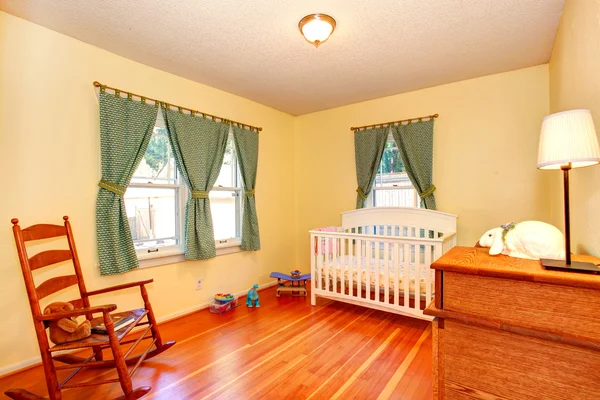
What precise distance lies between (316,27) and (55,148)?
2039 mm

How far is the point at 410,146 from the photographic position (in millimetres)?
3250

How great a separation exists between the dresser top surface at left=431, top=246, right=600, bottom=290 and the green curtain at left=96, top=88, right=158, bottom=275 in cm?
232

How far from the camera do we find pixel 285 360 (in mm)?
2002

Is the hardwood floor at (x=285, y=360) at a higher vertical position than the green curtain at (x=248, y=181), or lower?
lower

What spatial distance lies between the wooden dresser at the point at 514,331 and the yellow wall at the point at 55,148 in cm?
243

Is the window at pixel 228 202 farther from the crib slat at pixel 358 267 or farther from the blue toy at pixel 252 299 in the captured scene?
the crib slat at pixel 358 267

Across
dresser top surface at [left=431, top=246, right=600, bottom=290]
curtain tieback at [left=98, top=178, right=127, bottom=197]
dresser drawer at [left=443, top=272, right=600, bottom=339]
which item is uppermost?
curtain tieback at [left=98, top=178, right=127, bottom=197]

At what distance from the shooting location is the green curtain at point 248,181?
Answer: 3.42 m

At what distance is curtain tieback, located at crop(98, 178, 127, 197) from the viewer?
232 cm

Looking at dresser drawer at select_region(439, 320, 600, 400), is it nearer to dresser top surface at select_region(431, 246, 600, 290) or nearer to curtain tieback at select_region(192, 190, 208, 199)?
dresser top surface at select_region(431, 246, 600, 290)

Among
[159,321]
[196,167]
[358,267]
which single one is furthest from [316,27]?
[159,321]

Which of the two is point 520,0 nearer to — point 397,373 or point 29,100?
point 397,373

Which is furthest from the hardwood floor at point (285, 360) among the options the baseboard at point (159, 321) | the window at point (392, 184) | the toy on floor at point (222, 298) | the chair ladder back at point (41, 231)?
the window at point (392, 184)

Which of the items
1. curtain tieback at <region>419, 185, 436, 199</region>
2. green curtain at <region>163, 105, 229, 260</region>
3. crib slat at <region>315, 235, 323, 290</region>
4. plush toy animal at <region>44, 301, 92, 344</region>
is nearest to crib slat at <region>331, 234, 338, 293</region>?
crib slat at <region>315, 235, 323, 290</region>
